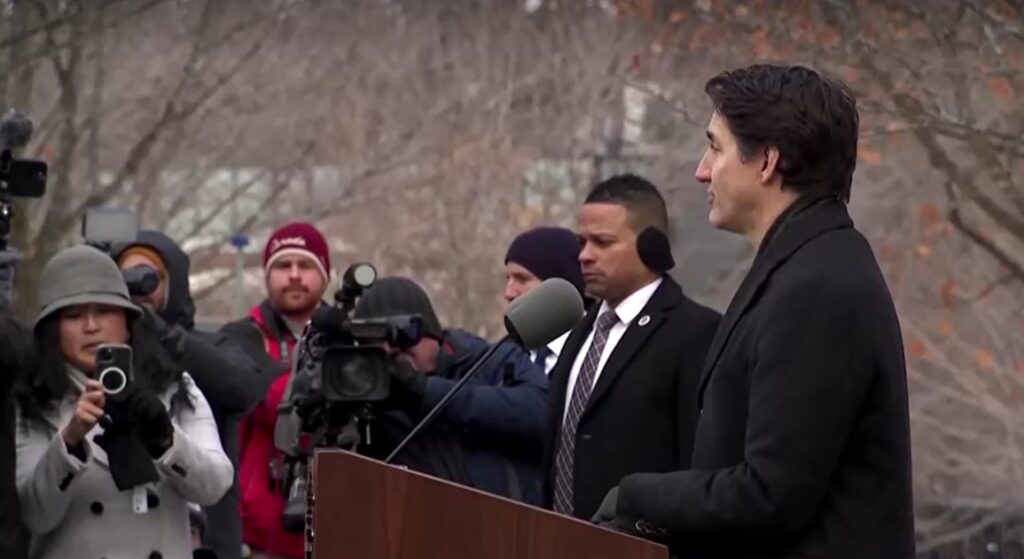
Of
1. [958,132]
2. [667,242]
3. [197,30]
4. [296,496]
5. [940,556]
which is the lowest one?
[940,556]

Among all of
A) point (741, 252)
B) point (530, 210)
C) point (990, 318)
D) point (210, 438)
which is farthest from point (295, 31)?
point (210, 438)

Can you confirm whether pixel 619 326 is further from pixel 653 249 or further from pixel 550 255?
pixel 550 255

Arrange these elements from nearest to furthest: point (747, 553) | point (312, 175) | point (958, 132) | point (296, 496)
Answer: point (747, 553) → point (296, 496) → point (958, 132) → point (312, 175)

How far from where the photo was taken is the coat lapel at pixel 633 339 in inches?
213

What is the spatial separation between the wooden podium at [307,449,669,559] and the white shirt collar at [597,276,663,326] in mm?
2277

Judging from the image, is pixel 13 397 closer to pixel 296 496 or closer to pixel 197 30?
pixel 296 496

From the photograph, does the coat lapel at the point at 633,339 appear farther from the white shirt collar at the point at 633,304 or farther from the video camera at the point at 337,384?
the video camera at the point at 337,384

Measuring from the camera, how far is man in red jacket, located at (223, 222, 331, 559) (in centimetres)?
676

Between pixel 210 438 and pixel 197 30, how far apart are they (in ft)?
29.8

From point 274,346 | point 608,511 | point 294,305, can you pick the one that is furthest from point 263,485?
point 608,511

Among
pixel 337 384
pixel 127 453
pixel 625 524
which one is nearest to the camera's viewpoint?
pixel 625 524

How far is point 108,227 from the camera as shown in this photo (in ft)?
22.5

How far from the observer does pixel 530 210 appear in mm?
15188

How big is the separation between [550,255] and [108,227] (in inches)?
61.9
